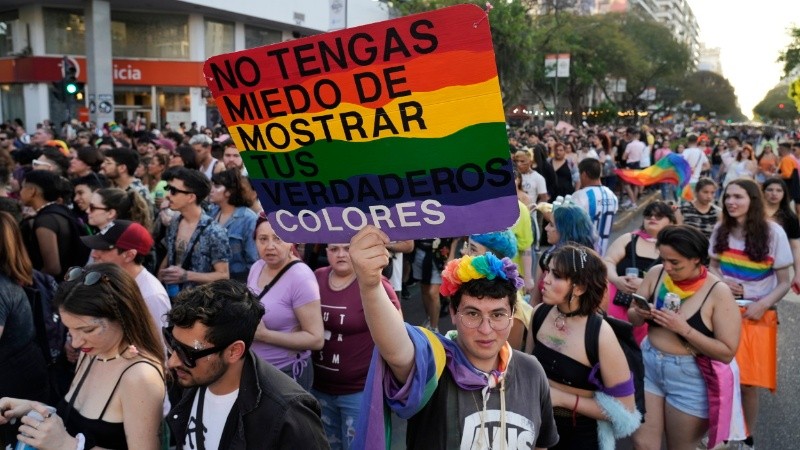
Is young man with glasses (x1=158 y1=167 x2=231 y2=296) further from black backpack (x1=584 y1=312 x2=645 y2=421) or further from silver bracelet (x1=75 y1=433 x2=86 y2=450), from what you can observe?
black backpack (x1=584 y1=312 x2=645 y2=421)

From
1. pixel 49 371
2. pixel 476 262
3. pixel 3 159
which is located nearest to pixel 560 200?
pixel 476 262

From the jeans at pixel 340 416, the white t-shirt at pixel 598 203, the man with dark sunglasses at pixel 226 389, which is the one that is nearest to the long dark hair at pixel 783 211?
the white t-shirt at pixel 598 203

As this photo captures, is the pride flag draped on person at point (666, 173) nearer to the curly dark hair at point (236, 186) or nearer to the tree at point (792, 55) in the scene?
the curly dark hair at point (236, 186)

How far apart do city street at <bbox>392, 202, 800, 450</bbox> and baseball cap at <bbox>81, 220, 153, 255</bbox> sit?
2.18 metres

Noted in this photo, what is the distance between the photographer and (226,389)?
2.36 meters

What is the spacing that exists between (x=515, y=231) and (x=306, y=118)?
12.0 ft

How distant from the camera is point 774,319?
4.89 m

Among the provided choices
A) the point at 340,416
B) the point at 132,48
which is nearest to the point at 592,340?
the point at 340,416

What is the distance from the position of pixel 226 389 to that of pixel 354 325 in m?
1.51

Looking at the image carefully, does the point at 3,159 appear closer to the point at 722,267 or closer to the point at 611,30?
the point at 722,267

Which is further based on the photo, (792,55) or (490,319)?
(792,55)

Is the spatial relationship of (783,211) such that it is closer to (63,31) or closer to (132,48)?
(132,48)

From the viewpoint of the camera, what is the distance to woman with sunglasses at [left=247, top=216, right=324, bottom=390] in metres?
3.69

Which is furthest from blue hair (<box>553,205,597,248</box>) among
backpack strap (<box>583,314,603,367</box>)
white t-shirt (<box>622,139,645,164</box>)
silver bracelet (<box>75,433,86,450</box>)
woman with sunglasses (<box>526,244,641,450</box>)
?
white t-shirt (<box>622,139,645,164</box>)
